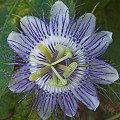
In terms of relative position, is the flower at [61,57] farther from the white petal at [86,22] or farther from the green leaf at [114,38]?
the green leaf at [114,38]

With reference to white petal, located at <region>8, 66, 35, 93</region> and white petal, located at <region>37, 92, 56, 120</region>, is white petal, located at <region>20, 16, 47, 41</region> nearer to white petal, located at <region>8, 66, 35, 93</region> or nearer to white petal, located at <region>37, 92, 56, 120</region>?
white petal, located at <region>8, 66, 35, 93</region>

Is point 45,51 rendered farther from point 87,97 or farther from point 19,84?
point 87,97

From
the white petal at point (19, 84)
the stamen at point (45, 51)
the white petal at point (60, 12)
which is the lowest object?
the white petal at point (19, 84)

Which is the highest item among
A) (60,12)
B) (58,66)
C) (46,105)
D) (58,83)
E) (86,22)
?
(60,12)

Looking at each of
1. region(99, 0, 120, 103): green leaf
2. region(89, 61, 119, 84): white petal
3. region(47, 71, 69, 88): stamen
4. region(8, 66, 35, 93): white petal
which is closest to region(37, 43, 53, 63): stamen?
region(47, 71, 69, 88): stamen

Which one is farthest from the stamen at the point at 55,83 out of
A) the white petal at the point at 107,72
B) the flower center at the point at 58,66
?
the white petal at the point at 107,72

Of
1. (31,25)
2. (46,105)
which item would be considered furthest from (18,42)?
(46,105)

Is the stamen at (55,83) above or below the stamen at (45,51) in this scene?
below
